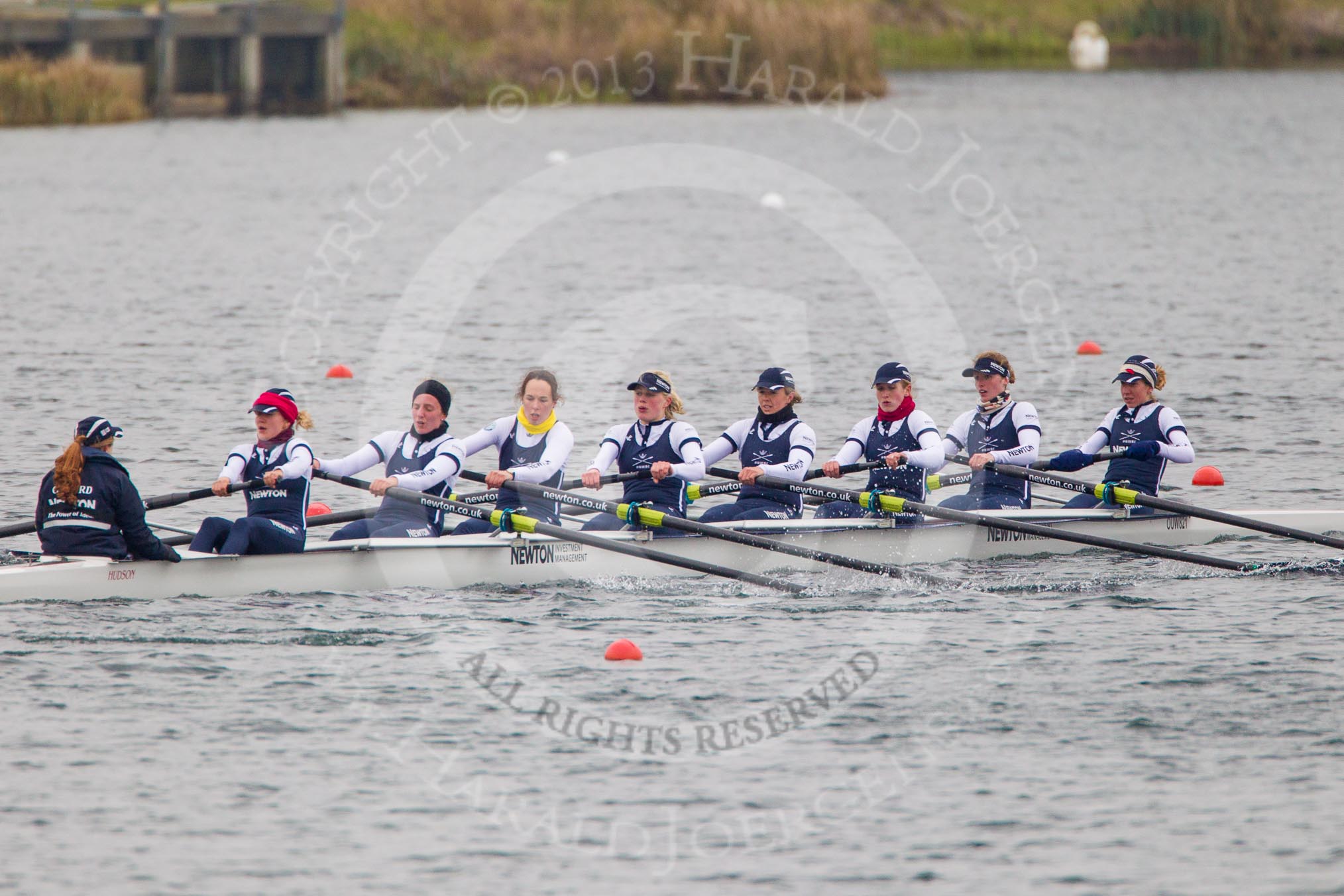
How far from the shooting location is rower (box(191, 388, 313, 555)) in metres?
12.6

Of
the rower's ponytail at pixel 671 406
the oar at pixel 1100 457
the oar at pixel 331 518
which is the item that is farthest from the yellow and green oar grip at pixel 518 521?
the oar at pixel 1100 457

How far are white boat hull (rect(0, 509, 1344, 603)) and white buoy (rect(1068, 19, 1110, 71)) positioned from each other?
58885 millimetres

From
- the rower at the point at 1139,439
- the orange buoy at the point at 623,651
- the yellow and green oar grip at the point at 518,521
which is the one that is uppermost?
the rower at the point at 1139,439

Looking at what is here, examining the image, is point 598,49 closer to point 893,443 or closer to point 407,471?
point 893,443

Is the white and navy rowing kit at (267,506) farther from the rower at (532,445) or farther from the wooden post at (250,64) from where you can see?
the wooden post at (250,64)

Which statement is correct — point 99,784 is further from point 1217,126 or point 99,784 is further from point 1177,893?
point 1217,126

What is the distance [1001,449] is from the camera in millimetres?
14938

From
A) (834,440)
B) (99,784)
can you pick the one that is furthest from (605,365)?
(99,784)

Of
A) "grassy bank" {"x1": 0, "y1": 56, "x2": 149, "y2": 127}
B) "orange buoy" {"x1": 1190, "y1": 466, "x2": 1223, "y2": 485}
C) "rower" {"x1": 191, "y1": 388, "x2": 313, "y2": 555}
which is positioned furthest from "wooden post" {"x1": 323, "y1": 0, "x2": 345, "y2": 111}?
"rower" {"x1": 191, "y1": 388, "x2": 313, "y2": 555}

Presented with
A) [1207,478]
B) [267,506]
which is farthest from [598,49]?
[267,506]

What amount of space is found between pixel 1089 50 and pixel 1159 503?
60180mm

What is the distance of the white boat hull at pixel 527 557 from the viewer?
12.3 m

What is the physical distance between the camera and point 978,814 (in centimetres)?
953

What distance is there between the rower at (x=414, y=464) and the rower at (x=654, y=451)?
112 centimetres
